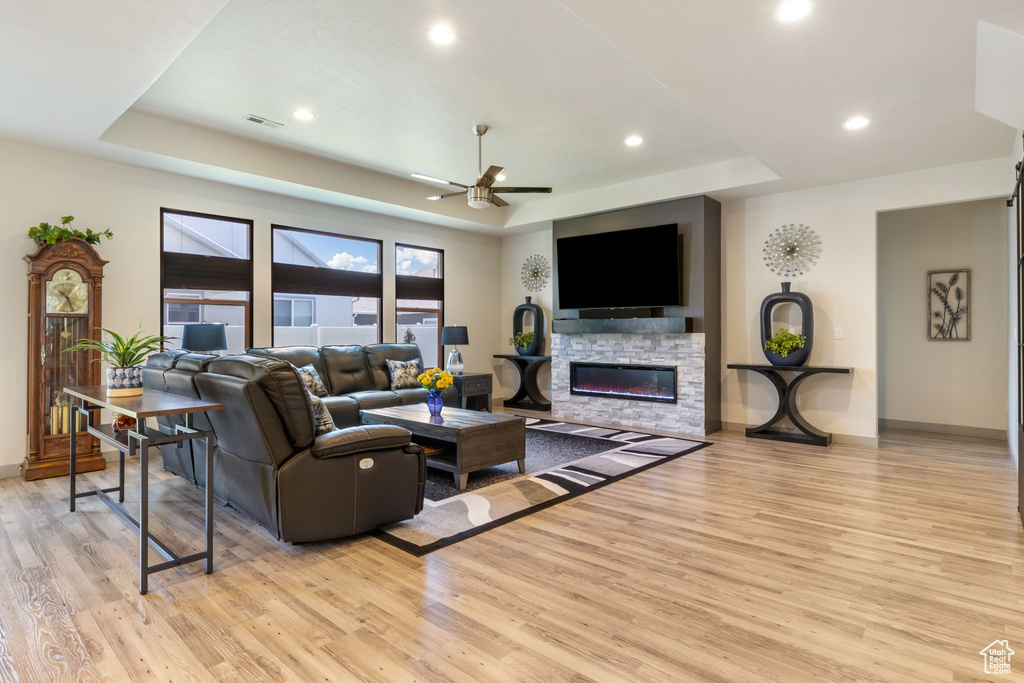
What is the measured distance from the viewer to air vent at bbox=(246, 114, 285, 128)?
4.67 meters

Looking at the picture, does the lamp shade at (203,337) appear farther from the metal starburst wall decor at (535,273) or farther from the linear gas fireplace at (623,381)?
the metal starburst wall decor at (535,273)

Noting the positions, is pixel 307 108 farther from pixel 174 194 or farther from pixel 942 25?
pixel 942 25

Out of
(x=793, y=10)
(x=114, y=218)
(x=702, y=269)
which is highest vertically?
(x=793, y=10)

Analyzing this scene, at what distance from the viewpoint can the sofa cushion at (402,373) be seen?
623 cm

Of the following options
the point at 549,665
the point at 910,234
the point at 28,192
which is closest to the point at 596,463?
the point at 549,665

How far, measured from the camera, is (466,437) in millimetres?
4039

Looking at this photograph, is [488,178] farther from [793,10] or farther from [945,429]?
[945,429]

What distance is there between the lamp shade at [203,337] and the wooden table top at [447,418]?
4.88 ft

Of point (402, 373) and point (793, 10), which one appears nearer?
point (793, 10)

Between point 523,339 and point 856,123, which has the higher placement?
point 856,123

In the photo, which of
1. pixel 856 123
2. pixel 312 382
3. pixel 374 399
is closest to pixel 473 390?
pixel 374 399

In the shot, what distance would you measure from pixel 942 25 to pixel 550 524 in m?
3.38

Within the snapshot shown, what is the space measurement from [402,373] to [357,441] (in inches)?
132

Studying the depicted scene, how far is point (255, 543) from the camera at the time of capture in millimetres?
3008
